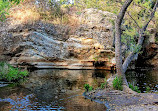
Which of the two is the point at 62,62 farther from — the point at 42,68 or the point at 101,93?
the point at 101,93

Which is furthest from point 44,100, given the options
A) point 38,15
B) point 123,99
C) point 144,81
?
point 38,15

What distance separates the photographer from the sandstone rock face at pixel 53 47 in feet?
68.0

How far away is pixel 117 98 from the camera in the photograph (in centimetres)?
819

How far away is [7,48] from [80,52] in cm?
856

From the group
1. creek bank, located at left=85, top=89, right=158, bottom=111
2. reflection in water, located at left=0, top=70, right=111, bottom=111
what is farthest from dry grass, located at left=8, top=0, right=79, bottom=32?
creek bank, located at left=85, top=89, right=158, bottom=111

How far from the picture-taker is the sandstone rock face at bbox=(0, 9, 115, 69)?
2072 centimetres

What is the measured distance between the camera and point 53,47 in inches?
867

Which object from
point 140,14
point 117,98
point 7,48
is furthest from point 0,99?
point 7,48

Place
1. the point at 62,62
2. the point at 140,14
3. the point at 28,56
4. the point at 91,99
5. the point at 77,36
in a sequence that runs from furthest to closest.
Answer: the point at 77,36, the point at 62,62, the point at 28,56, the point at 140,14, the point at 91,99

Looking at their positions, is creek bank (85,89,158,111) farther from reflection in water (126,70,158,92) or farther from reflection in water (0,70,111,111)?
reflection in water (126,70,158,92)

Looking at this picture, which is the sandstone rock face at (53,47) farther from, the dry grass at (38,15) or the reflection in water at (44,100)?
the reflection in water at (44,100)

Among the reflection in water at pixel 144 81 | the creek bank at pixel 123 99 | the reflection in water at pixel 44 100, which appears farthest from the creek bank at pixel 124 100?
the reflection in water at pixel 144 81

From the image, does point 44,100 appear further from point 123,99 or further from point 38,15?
point 38,15

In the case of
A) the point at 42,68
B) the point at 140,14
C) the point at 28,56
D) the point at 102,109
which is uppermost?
the point at 140,14
